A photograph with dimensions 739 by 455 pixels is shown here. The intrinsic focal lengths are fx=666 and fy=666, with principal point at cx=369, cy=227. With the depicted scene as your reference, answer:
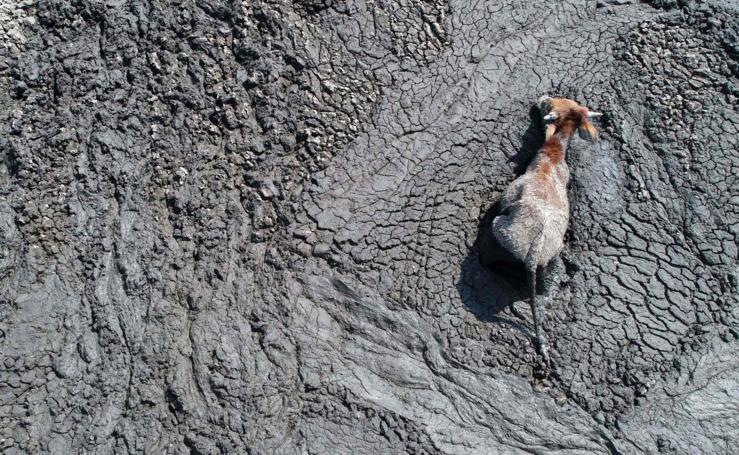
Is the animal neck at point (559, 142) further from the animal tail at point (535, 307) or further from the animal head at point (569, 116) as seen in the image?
the animal tail at point (535, 307)

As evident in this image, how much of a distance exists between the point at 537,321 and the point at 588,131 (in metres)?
1.78

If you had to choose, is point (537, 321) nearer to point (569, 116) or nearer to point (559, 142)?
point (559, 142)

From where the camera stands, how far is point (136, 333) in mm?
4750

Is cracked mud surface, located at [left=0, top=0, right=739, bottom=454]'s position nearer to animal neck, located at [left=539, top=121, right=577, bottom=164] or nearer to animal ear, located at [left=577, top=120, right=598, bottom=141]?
animal ear, located at [left=577, top=120, right=598, bottom=141]

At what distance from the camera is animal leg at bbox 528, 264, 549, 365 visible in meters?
4.94

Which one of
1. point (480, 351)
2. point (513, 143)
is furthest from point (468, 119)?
point (480, 351)

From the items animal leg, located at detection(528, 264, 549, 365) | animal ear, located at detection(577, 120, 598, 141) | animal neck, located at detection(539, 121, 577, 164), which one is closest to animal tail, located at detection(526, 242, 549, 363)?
animal leg, located at detection(528, 264, 549, 365)

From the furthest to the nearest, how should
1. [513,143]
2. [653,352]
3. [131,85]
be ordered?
1. [513,143]
2. [131,85]
3. [653,352]

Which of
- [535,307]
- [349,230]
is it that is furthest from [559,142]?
[349,230]

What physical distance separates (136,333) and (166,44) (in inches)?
95.3

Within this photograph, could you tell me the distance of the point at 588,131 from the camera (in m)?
5.69

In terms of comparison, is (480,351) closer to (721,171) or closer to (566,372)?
(566,372)

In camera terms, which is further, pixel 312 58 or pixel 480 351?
pixel 312 58

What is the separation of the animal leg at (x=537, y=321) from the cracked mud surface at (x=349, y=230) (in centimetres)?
9
